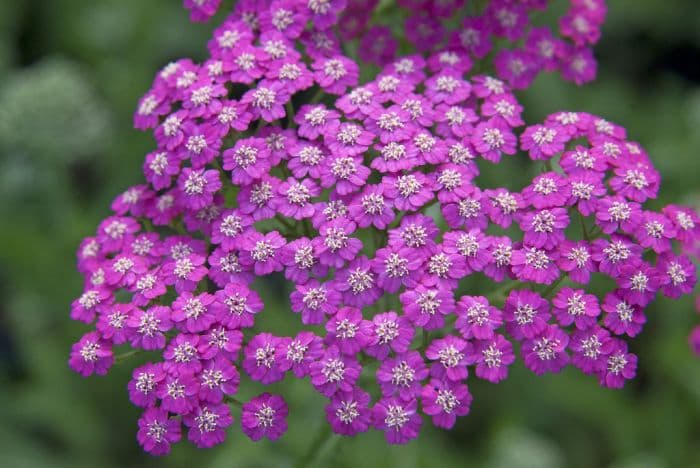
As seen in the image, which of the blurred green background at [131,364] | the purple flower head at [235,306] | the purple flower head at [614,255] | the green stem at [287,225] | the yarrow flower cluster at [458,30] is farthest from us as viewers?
the blurred green background at [131,364]

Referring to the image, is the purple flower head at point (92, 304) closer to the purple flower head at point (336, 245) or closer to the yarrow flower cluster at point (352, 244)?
the yarrow flower cluster at point (352, 244)

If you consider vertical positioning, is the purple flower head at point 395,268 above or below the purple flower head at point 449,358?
above

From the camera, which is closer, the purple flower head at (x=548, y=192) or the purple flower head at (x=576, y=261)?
the purple flower head at (x=576, y=261)

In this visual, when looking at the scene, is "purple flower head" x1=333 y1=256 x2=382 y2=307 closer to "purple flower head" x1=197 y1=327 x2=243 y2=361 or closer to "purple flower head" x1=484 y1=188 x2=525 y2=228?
"purple flower head" x1=197 y1=327 x2=243 y2=361

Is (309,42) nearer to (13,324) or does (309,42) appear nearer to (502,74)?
(502,74)

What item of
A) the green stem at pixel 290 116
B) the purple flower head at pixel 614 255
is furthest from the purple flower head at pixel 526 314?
the green stem at pixel 290 116

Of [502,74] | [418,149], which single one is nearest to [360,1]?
[502,74]

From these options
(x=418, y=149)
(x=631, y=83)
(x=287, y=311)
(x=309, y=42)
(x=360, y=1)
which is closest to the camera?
(x=418, y=149)
